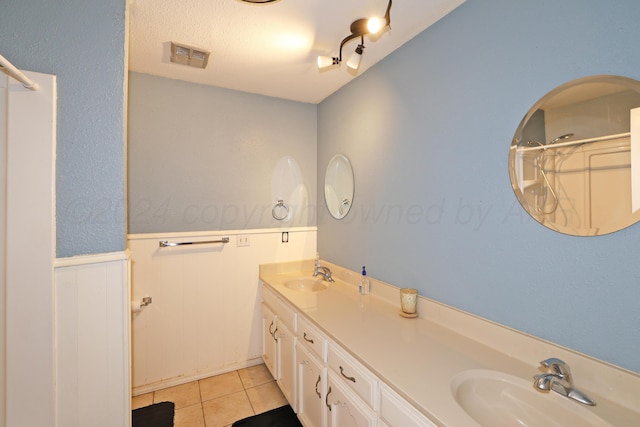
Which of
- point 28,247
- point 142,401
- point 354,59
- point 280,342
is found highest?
point 354,59

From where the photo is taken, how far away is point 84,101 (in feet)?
3.78

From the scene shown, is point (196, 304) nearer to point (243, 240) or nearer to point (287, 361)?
point (243, 240)

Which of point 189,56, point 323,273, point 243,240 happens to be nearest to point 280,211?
point 243,240

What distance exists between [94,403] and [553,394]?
5.78ft

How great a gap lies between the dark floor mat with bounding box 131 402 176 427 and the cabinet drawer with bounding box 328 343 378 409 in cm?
134

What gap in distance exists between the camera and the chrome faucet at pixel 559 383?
0.88 meters

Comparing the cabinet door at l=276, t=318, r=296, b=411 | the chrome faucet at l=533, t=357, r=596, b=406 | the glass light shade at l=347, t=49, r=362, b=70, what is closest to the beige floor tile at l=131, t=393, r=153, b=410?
the cabinet door at l=276, t=318, r=296, b=411

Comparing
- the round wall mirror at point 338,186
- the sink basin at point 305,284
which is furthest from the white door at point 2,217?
the round wall mirror at point 338,186

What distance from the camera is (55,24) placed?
110cm

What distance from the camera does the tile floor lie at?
190cm

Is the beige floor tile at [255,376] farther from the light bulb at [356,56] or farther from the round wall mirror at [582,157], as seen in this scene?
the light bulb at [356,56]

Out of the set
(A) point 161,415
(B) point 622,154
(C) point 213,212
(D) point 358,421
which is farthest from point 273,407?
(B) point 622,154

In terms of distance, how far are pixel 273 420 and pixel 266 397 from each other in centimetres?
25

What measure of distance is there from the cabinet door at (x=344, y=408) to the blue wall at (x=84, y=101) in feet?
3.90
